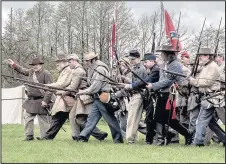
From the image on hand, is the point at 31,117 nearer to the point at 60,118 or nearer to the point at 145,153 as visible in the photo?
the point at 60,118

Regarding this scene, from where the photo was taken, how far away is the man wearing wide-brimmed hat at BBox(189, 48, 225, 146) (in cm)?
1062

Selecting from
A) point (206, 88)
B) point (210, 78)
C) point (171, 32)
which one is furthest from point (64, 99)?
point (210, 78)

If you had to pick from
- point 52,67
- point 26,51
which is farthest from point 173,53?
point 26,51

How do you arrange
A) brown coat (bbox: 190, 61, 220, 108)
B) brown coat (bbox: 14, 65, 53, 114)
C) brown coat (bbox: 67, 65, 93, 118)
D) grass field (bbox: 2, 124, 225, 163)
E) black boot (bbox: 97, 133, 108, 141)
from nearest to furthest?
grass field (bbox: 2, 124, 225, 163) < brown coat (bbox: 190, 61, 220, 108) < brown coat (bbox: 67, 65, 93, 118) < black boot (bbox: 97, 133, 108, 141) < brown coat (bbox: 14, 65, 53, 114)

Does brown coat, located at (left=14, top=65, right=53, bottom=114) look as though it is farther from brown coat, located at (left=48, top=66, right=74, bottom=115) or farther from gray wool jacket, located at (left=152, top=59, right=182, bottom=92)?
gray wool jacket, located at (left=152, top=59, right=182, bottom=92)

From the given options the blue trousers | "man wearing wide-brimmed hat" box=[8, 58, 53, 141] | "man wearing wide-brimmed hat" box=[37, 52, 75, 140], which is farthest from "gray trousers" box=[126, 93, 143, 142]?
"man wearing wide-brimmed hat" box=[8, 58, 53, 141]

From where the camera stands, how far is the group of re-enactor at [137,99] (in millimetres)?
10867

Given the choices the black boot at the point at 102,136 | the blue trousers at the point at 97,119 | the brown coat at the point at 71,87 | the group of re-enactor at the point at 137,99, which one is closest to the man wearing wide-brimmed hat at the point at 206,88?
the group of re-enactor at the point at 137,99

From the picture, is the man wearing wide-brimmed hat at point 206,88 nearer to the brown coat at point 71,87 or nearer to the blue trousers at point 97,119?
the blue trousers at point 97,119

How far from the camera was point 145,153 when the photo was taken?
955cm

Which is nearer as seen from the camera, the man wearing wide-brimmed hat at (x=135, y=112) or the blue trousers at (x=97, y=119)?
the man wearing wide-brimmed hat at (x=135, y=112)

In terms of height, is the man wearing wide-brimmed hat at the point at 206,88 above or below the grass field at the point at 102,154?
above

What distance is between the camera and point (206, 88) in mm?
10906

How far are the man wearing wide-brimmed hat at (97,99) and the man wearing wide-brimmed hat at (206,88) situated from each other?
194cm
